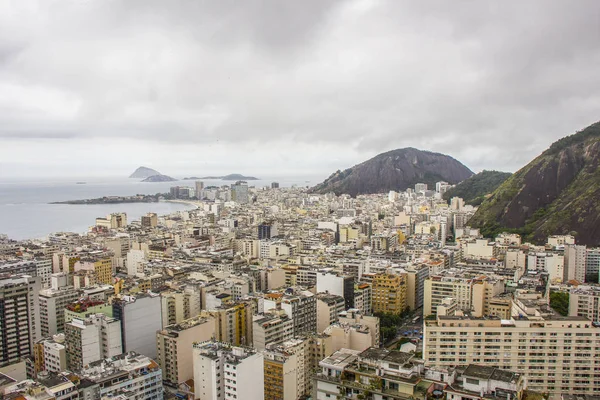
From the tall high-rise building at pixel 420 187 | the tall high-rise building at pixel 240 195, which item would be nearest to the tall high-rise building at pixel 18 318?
the tall high-rise building at pixel 240 195

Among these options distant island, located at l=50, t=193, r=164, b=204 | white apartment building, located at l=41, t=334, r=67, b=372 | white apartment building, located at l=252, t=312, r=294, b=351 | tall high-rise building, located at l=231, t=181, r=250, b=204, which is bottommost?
white apartment building, located at l=41, t=334, r=67, b=372

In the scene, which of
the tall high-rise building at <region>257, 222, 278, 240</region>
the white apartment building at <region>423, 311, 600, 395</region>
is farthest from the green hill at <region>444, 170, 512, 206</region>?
the white apartment building at <region>423, 311, 600, 395</region>

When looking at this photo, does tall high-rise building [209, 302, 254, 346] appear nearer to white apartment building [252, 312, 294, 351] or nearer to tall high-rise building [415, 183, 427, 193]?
white apartment building [252, 312, 294, 351]

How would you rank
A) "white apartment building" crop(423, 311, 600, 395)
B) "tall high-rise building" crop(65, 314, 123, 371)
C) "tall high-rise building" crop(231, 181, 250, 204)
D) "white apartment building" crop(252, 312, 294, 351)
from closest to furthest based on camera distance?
1. "white apartment building" crop(423, 311, 600, 395)
2. "tall high-rise building" crop(65, 314, 123, 371)
3. "white apartment building" crop(252, 312, 294, 351)
4. "tall high-rise building" crop(231, 181, 250, 204)

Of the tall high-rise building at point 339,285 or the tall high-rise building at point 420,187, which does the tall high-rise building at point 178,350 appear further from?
the tall high-rise building at point 420,187

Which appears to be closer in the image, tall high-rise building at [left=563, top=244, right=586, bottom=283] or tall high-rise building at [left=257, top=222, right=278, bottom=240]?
tall high-rise building at [left=563, top=244, right=586, bottom=283]

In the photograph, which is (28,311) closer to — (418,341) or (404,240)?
(418,341)

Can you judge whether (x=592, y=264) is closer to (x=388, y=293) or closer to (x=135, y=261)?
(x=388, y=293)
